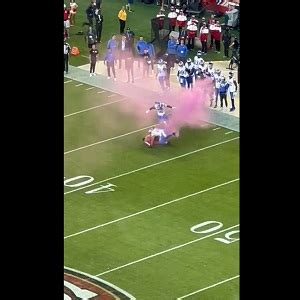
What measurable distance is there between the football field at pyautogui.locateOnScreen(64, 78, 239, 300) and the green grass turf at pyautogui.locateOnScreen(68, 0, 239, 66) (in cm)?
359

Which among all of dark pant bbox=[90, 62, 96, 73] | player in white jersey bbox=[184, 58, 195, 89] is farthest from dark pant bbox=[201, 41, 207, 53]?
dark pant bbox=[90, 62, 96, 73]

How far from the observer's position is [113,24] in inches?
1249

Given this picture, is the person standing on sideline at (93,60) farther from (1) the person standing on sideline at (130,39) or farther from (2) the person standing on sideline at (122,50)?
(1) the person standing on sideline at (130,39)

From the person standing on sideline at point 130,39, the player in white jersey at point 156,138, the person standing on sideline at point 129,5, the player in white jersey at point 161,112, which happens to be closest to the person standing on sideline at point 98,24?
the person standing on sideline at point 130,39

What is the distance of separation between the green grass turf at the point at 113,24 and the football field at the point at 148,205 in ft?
11.8

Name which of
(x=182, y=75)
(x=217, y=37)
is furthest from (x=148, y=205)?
(x=217, y=37)

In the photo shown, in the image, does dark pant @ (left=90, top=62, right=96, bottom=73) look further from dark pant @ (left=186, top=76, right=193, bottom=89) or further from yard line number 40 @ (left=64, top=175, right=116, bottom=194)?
yard line number 40 @ (left=64, top=175, right=116, bottom=194)

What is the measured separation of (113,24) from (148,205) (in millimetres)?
12294

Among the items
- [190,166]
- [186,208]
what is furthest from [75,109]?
[186,208]

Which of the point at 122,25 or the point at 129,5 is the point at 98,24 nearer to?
the point at 122,25

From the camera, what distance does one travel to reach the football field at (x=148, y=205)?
56.7 feet

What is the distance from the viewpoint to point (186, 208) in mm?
19969
